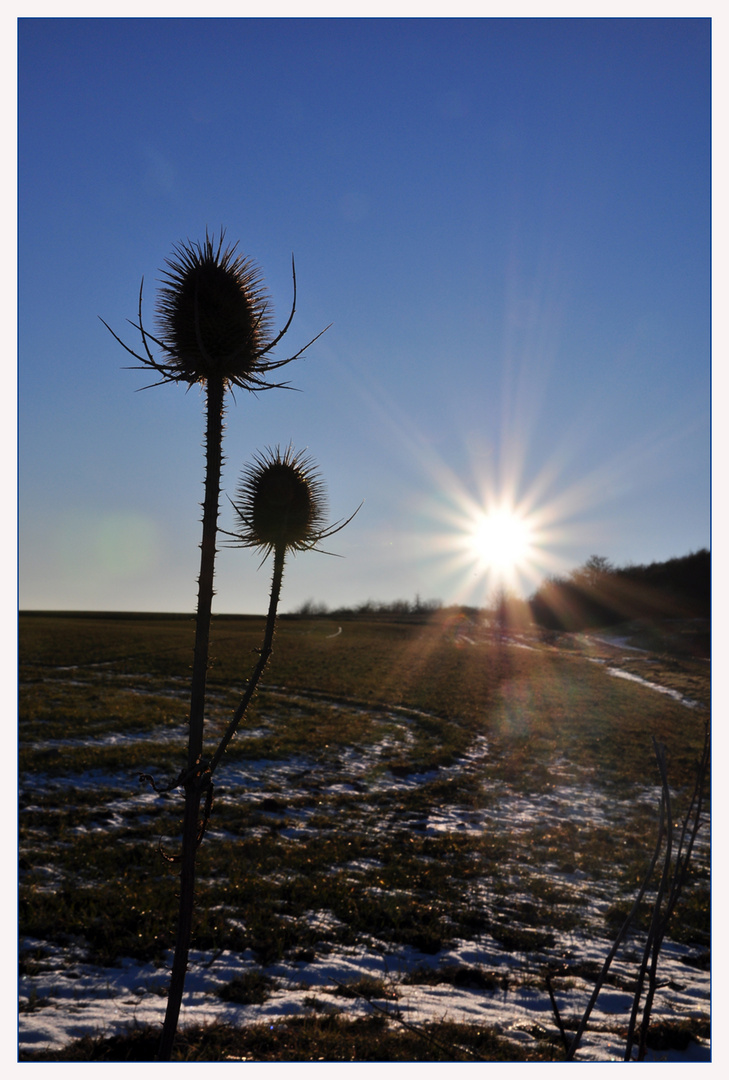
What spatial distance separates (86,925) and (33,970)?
3.21 feet

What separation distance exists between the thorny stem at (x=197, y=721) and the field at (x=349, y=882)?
36.8 inches

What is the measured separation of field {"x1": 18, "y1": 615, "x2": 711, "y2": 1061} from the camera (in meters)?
5.48

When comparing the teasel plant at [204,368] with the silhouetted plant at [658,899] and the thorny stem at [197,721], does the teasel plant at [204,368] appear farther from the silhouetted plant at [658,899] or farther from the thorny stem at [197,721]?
the silhouetted plant at [658,899]

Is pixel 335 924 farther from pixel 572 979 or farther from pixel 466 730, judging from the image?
pixel 466 730

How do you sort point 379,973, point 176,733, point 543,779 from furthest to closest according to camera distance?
point 176,733 → point 543,779 → point 379,973

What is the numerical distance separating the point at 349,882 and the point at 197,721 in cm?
813

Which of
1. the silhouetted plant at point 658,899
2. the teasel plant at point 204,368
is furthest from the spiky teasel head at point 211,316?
the silhouetted plant at point 658,899

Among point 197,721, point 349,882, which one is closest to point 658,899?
point 197,721

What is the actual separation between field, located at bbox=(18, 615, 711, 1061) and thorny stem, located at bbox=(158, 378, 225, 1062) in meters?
0.93

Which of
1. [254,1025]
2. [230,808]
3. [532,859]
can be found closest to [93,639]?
[230,808]

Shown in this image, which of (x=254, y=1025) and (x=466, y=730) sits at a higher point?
(x=254, y=1025)

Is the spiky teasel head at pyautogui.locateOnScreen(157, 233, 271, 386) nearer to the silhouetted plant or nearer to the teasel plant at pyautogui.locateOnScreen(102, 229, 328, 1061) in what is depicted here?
the teasel plant at pyautogui.locateOnScreen(102, 229, 328, 1061)

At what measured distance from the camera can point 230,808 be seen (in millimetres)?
12297

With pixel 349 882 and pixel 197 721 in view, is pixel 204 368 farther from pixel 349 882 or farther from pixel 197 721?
pixel 349 882
